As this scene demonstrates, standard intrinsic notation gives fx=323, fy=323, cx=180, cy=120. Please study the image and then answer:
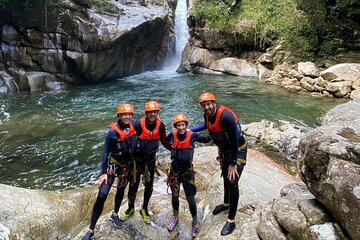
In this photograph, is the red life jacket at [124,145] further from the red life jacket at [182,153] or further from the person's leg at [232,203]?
the person's leg at [232,203]

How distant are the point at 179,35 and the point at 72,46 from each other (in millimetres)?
14373

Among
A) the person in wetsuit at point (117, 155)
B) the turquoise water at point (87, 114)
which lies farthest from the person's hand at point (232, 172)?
the turquoise water at point (87, 114)

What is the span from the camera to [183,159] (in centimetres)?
505

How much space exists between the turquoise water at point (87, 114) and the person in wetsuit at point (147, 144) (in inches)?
132

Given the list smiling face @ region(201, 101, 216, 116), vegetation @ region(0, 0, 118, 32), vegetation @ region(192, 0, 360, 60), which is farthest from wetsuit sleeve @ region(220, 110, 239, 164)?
vegetation @ region(192, 0, 360, 60)

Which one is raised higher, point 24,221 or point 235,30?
point 235,30

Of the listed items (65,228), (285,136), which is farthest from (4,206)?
(285,136)

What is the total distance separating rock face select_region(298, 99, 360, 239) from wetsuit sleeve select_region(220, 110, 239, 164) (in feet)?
3.04

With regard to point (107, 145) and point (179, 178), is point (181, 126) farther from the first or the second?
point (107, 145)

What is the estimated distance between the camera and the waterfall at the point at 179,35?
31.4 m

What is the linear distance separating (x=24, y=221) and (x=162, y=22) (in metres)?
23.0

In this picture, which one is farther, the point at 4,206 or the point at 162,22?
the point at 162,22

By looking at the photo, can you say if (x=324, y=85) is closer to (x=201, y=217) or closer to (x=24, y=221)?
(x=201, y=217)

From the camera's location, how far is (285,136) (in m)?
10.9
